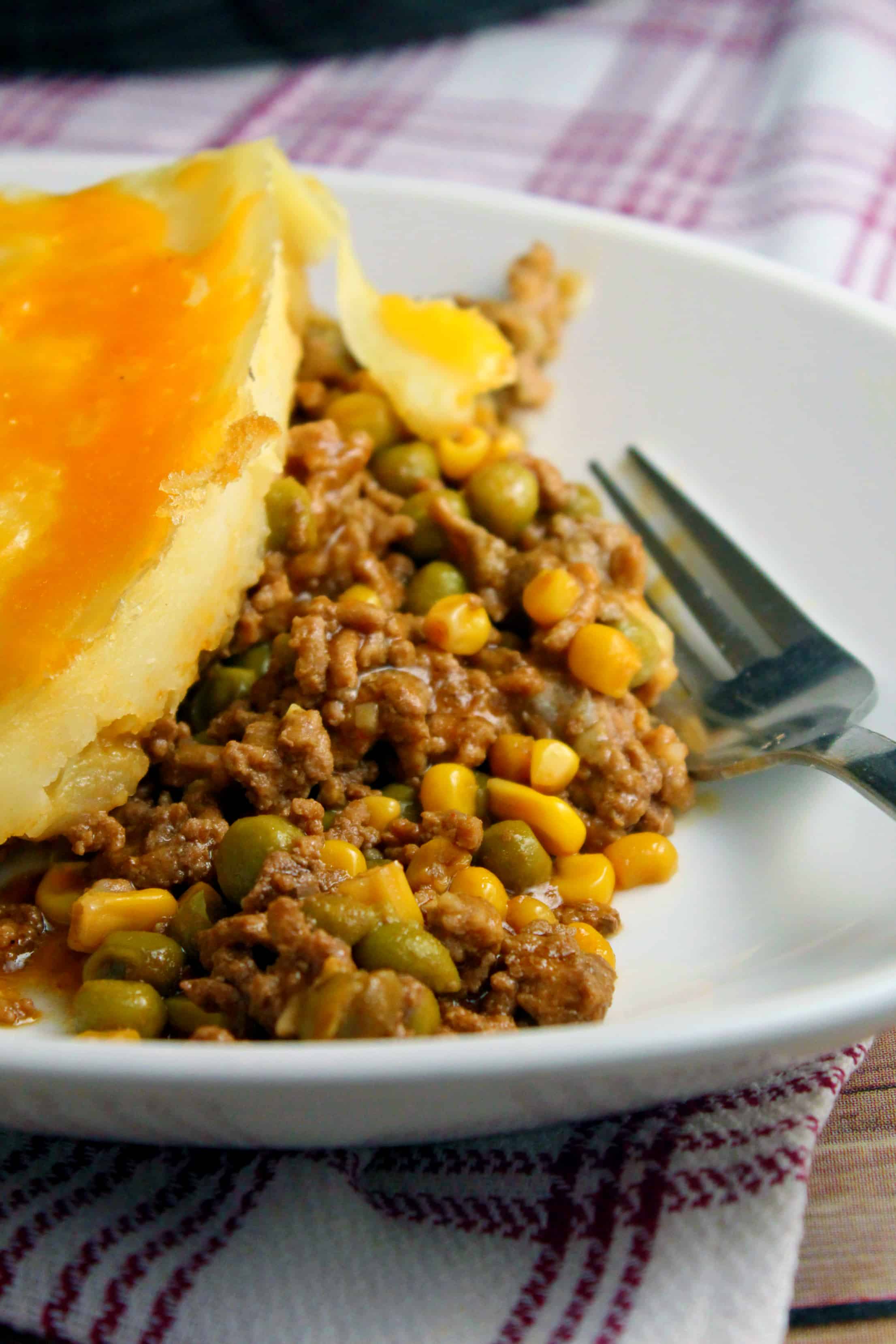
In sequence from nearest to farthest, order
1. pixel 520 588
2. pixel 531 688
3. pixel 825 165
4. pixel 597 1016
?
pixel 597 1016 → pixel 531 688 → pixel 520 588 → pixel 825 165

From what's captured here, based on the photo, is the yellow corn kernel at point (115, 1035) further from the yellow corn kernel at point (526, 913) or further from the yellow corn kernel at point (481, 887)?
the yellow corn kernel at point (526, 913)

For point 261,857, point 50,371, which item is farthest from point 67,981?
point 50,371

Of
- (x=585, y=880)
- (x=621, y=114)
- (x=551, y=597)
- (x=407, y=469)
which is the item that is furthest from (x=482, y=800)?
(x=621, y=114)

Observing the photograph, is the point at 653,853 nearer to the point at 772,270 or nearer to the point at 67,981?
the point at 67,981

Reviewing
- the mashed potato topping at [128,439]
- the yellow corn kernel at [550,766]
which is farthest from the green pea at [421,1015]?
the mashed potato topping at [128,439]

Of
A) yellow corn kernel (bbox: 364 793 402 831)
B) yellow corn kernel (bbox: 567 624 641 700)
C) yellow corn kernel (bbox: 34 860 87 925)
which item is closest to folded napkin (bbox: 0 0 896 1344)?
yellow corn kernel (bbox: 34 860 87 925)

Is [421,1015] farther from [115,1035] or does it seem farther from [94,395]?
[94,395]
